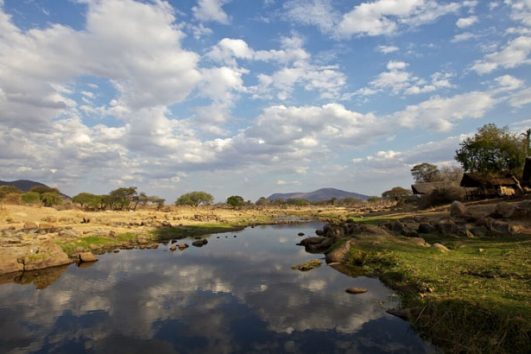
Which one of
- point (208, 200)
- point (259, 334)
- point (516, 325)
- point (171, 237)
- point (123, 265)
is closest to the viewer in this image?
point (516, 325)

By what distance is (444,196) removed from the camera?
65.6 m

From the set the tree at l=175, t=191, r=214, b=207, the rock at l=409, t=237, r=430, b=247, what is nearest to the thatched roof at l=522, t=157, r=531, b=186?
the rock at l=409, t=237, r=430, b=247

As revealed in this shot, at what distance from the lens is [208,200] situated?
154m

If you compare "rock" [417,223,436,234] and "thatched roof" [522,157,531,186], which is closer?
"rock" [417,223,436,234]

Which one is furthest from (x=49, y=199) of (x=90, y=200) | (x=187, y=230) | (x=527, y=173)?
(x=527, y=173)

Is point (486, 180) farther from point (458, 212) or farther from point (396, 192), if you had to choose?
point (396, 192)

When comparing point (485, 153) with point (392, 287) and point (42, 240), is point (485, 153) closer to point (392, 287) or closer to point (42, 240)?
point (392, 287)

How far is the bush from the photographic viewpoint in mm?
63938

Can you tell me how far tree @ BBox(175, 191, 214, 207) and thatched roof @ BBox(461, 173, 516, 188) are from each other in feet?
352

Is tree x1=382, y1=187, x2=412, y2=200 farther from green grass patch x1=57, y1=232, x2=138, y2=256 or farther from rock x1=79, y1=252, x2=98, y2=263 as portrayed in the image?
rock x1=79, y1=252, x2=98, y2=263

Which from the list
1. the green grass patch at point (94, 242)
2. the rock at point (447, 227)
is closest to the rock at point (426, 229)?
the rock at point (447, 227)

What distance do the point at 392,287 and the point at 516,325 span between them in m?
9.86

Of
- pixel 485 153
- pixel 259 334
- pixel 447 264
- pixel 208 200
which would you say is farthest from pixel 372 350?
pixel 208 200

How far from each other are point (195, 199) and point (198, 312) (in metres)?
134
